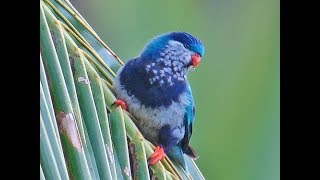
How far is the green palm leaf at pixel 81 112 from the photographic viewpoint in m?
2.93

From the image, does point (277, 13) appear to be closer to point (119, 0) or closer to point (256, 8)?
point (256, 8)

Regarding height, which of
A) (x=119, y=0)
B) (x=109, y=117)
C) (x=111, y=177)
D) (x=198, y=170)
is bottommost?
(x=198, y=170)

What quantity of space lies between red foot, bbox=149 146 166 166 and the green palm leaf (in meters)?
0.02

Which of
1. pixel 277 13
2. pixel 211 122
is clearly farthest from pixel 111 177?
pixel 277 13

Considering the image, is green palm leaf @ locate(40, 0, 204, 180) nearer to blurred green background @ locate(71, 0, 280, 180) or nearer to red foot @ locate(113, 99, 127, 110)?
red foot @ locate(113, 99, 127, 110)

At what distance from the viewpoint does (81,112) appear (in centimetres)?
303

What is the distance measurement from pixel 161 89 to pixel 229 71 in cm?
39

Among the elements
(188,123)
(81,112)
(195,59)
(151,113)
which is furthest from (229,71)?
(81,112)

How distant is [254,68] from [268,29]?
198 mm

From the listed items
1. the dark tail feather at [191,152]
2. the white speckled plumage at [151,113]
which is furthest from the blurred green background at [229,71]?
the white speckled plumage at [151,113]

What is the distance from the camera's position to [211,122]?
3314 millimetres

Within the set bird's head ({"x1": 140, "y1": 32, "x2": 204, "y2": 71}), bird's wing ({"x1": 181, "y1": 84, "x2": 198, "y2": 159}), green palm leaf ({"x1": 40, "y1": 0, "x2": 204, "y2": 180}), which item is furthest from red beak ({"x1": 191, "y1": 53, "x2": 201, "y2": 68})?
green palm leaf ({"x1": 40, "y1": 0, "x2": 204, "y2": 180})

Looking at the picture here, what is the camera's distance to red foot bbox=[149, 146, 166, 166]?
10.3 ft

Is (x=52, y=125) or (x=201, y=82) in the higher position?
(x=52, y=125)
